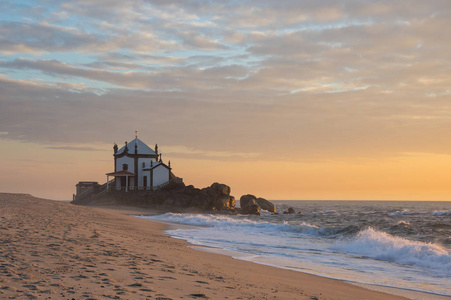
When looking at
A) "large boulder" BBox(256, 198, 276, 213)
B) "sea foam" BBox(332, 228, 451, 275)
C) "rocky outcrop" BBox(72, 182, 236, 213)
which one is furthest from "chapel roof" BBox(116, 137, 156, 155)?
"sea foam" BBox(332, 228, 451, 275)

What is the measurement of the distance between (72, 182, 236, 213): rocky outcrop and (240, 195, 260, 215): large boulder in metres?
2.31

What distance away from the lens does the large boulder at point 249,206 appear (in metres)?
64.8

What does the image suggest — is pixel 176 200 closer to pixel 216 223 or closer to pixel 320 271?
pixel 216 223

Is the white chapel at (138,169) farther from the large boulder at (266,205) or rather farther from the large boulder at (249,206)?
the large boulder at (266,205)

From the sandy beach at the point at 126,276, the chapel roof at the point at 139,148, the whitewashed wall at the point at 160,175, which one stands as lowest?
the sandy beach at the point at 126,276

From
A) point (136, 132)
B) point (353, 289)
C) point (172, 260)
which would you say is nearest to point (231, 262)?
point (172, 260)

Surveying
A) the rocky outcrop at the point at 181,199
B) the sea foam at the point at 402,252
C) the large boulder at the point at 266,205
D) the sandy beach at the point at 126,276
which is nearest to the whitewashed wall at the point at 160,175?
the rocky outcrop at the point at 181,199

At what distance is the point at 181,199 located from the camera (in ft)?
206

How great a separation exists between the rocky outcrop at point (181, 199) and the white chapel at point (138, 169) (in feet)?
6.86

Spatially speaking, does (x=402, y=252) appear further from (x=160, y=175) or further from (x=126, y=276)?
(x=160, y=175)

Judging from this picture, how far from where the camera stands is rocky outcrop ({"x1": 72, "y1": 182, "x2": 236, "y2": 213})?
204 ft

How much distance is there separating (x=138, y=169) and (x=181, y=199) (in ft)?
35.0

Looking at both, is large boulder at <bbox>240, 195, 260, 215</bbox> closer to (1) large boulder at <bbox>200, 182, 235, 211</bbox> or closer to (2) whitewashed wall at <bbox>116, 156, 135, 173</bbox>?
(1) large boulder at <bbox>200, 182, 235, 211</bbox>

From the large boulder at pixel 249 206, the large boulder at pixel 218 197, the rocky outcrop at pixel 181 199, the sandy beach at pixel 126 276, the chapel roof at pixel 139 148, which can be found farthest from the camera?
the chapel roof at pixel 139 148
